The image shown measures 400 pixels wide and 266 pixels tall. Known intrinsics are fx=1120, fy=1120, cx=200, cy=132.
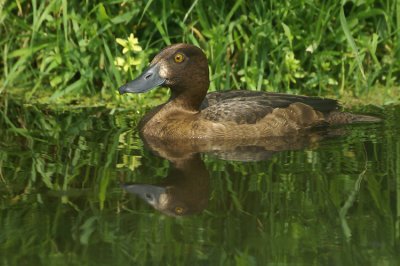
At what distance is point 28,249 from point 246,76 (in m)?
3.48

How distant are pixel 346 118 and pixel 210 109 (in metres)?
0.90

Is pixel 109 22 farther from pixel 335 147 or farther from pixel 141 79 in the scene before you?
pixel 335 147

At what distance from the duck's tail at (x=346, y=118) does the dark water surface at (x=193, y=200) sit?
86mm

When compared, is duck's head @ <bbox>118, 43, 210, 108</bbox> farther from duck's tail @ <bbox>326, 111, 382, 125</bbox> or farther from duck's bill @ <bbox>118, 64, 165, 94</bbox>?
duck's tail @ <bbox>326, 111, 382, 125</bbox>

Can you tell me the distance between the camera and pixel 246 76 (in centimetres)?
789

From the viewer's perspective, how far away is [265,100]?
7.13 m

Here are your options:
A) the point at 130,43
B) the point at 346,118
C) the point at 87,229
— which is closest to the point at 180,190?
the point at 87,229

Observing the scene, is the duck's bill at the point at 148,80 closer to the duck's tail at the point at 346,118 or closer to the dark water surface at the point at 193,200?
the dark water surface at the point at 193,200

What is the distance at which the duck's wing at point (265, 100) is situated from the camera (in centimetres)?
711

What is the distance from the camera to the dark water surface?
182 inches

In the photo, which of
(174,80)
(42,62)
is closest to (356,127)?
(174,80)

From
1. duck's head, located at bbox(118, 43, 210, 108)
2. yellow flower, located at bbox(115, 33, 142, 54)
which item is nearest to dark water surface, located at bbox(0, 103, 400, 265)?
duck's head, located at bbox(118, 43, 210, 108)

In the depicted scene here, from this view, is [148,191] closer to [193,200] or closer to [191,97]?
[193,200]

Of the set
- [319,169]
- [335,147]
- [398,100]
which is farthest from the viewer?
[398,100]
